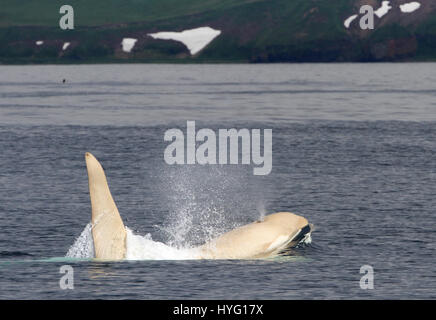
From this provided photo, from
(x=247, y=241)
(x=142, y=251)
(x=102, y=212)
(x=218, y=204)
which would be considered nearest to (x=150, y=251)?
(x=142, y=251)

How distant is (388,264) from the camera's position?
3847 cm

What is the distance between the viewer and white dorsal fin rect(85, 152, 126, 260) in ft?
113

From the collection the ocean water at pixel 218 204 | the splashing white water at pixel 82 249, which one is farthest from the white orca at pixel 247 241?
the splashing white water at pixel 82 249

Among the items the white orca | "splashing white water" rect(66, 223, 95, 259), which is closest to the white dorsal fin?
the white orca

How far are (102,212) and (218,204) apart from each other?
20653 mm

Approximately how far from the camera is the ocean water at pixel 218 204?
3519 centimetres

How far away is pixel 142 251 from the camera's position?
38188 mm

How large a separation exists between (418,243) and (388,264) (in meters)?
4.37

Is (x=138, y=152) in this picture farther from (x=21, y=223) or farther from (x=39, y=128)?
(x=21, y=223)

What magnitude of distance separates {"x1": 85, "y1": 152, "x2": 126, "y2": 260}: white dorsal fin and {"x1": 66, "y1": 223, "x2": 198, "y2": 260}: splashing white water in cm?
95

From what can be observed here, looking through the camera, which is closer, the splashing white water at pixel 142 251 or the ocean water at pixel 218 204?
the ocean water at pixel 218 204

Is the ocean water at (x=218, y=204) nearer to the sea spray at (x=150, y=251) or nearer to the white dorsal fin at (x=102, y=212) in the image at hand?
the sea spray at (x=150, y=251)

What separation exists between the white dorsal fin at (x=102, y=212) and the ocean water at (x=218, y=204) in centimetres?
110
